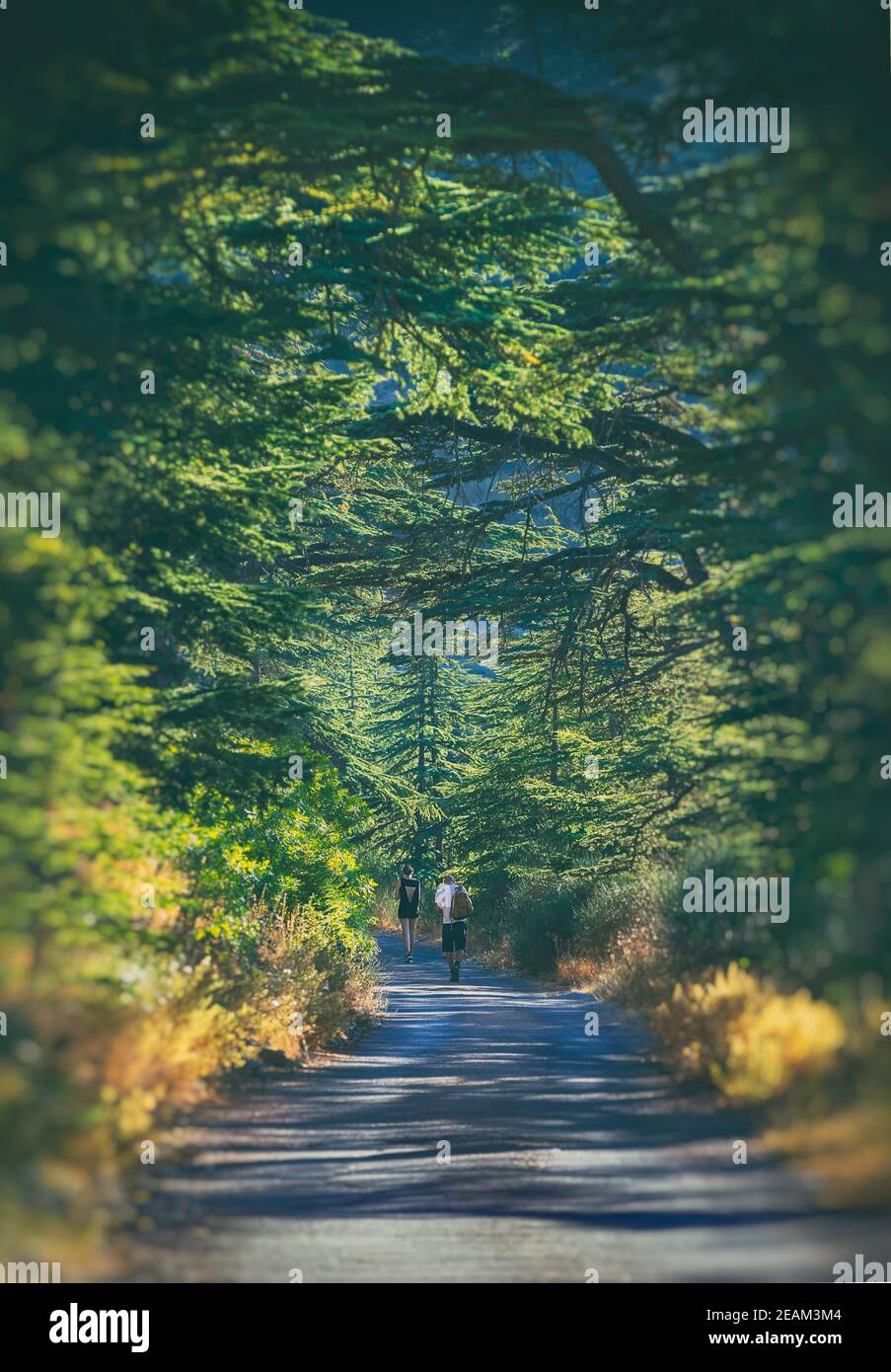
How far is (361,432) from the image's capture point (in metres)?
22.5

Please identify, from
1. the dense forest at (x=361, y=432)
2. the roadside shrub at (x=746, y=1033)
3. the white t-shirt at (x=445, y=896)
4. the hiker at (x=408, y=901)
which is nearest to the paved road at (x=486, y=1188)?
the roadside shrub at (x=746, y=1033)

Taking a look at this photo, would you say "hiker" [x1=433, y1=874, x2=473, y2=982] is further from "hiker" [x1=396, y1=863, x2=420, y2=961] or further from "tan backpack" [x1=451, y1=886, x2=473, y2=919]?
"hiker" [x1=396, y1=863, x2=420, y2=961]

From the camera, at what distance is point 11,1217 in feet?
24.0

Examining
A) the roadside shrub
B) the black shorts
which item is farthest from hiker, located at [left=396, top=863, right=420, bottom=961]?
the roadside shrub

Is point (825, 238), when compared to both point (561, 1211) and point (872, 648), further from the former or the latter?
point (561, 1211)

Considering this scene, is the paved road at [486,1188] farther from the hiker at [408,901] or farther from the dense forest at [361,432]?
the hiker at [408,901]

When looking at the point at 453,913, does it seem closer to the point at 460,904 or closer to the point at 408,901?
the point at 460,904

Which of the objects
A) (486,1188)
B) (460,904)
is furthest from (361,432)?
(486,1188)

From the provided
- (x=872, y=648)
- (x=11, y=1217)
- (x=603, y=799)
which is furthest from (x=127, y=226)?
(x=603, y=799)

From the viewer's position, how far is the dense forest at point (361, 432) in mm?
9500

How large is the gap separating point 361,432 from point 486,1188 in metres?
12.9

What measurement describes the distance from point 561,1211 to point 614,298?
31.0 feet

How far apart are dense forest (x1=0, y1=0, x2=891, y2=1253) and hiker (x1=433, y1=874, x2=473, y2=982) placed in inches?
252

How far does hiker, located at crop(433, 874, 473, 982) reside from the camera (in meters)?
30.3
